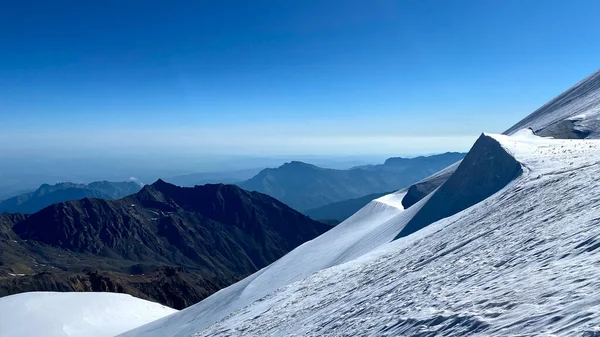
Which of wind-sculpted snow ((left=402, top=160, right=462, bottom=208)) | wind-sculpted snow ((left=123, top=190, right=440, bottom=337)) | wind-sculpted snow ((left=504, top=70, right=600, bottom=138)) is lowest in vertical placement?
wind-sculpted snow ((left=123, top=190, right=440, bottom=337))

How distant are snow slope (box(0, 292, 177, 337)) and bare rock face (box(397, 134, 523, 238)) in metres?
31.6

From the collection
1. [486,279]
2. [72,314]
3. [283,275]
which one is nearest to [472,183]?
[283,275]

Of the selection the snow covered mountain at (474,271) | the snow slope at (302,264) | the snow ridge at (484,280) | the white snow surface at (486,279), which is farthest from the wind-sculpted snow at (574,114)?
the snow ridge at (484,280)

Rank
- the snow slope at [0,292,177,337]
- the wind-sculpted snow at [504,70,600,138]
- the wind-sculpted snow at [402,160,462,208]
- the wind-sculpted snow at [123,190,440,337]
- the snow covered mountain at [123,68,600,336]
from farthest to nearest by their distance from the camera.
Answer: the wind-sculpted snow at [402,160,462,208]
the snow slope at [0,292,177,337]
the wind-sculpted snow at [504,70,600,138]
the wind-sculpted snow at [123,190,440,337]
the snow covered mountain at [123,68,600,336]

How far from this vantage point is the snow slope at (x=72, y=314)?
43.2 m

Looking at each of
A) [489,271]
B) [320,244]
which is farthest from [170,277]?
[489,271]

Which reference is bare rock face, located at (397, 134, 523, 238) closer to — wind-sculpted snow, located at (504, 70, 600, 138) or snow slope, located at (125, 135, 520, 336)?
snow slope, located at (125, 135, 520, 336)

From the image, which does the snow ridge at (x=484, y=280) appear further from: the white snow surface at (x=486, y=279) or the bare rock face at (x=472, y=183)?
the bare rock face at (x=472, y=183)

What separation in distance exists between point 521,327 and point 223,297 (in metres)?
30.8

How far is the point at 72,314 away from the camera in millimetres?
46438

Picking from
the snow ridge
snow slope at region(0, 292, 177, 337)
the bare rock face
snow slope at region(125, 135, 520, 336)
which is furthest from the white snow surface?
snow slope at region(0, 292, 177, 337)

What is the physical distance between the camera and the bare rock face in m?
29.4

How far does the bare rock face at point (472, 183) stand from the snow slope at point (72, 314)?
104ft

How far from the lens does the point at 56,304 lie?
160 ft
